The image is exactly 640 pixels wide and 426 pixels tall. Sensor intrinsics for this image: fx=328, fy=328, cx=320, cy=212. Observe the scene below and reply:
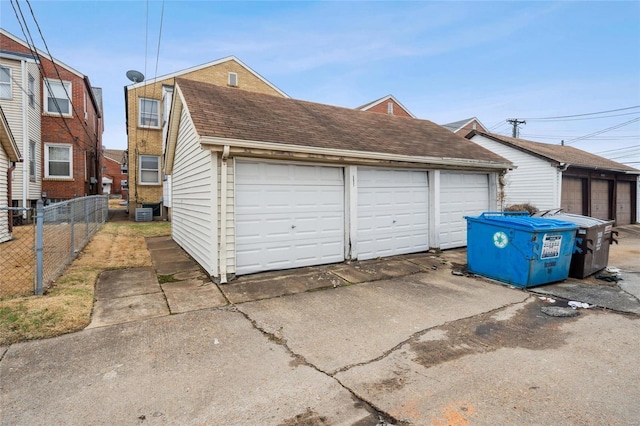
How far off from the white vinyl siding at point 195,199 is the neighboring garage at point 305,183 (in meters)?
0.03

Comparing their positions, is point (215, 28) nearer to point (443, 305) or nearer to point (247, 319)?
point (247, 319)

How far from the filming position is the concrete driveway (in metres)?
2.53

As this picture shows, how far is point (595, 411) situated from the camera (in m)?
2.52

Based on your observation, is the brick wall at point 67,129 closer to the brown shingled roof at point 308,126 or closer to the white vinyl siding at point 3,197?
the white vinyl siding at point 3,197

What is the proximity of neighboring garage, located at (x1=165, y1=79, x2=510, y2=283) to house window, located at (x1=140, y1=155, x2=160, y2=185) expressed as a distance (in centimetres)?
860

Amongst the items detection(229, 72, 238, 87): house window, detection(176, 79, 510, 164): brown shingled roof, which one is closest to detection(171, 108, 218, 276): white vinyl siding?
detection(176, 79, 510, 164): brown shingled roof

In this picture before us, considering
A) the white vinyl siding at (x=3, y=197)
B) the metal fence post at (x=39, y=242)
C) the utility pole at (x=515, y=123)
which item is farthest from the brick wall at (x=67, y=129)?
the utility pole at (x=515, y=123)

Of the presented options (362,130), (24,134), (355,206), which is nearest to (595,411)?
(355,206)

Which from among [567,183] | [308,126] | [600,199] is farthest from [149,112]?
[600,199]

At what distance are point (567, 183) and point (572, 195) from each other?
74 cm

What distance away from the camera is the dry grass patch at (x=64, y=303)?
12.9 feet

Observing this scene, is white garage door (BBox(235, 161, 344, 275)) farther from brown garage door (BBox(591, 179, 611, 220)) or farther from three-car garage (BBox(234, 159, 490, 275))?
brown garage door (BBox(591, 179, 611, 220))

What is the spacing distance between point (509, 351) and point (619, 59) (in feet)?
61.6

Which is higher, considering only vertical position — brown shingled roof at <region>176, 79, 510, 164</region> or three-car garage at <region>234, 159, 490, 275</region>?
brown shingled roof at <region>176, 79, 510, 164</region>
